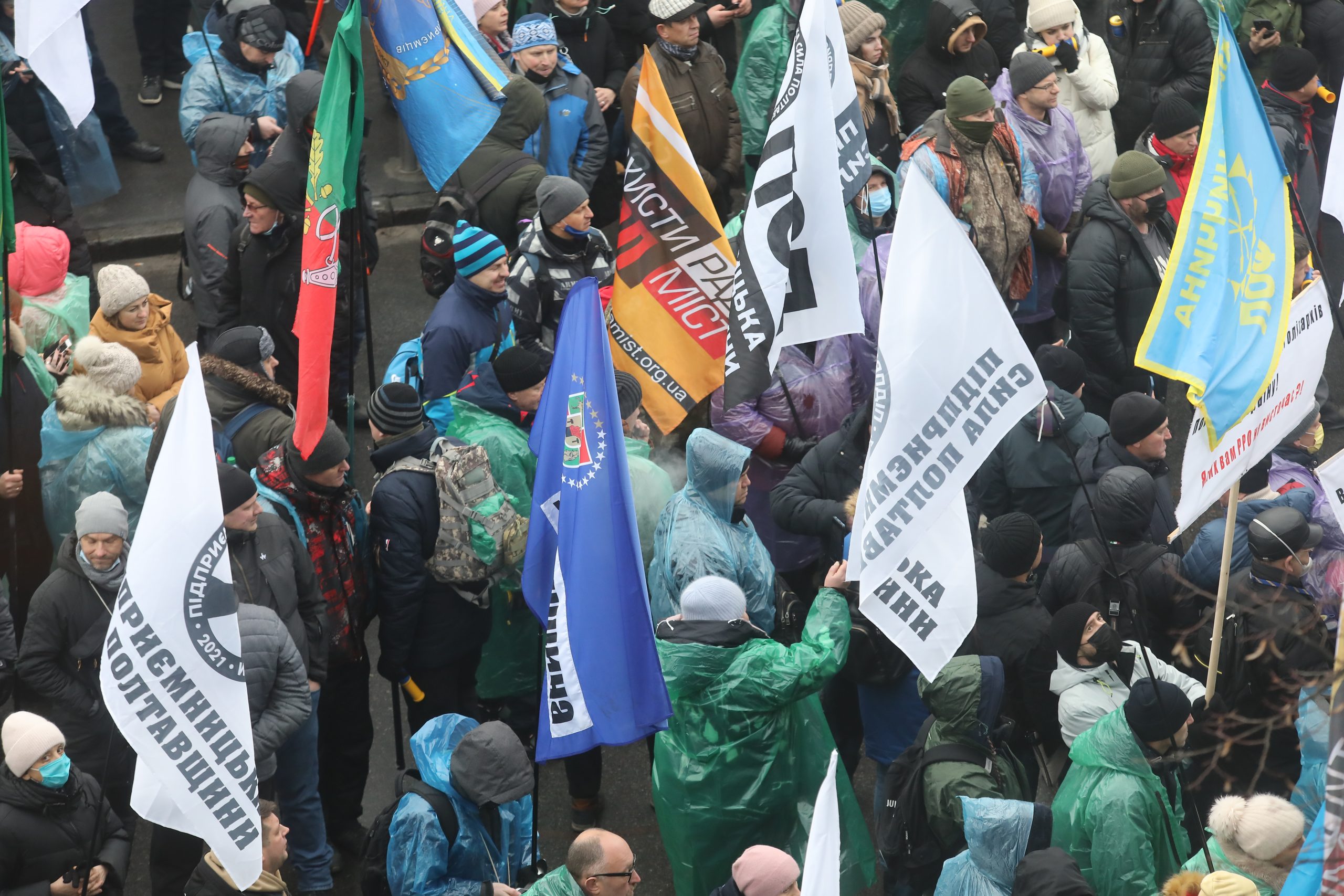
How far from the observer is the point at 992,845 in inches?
193

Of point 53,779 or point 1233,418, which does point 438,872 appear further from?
point 1233,418

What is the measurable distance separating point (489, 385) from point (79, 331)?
2.27 meters

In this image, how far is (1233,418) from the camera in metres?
5.22

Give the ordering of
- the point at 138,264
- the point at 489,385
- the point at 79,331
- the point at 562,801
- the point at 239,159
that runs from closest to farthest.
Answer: the point at 489,385, the point at 562,801, the point at 79,331, the point at 239,159, the point at 138,264

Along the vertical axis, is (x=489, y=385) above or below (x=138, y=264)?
above

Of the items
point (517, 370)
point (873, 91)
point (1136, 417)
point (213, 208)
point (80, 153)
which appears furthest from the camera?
point (80, 153)

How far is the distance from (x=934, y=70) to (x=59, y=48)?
4.73m

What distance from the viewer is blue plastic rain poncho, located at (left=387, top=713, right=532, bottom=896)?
5133 mm

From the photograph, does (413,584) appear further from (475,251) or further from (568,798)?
(475,251)

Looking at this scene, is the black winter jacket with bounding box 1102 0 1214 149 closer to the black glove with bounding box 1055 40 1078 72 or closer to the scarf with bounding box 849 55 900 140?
the black glove with bounding box 1055 40 1078 72

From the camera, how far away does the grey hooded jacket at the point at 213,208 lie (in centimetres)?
804

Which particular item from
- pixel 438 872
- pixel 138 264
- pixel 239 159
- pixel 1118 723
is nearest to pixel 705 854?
pixel 438 872

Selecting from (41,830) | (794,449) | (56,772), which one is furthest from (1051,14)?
(41,830)

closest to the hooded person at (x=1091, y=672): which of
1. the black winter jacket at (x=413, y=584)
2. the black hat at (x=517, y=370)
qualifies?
the black hat at (x=517, y=370)
